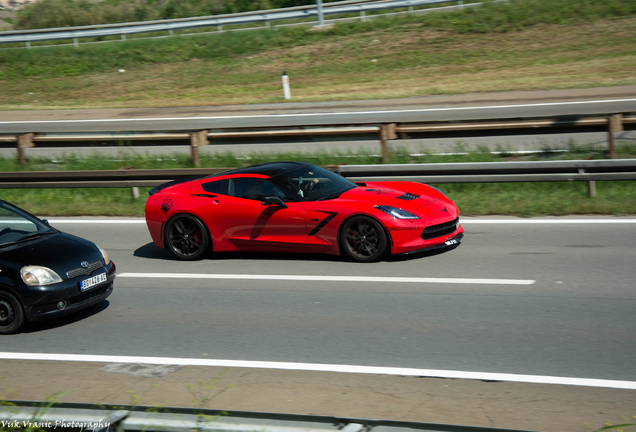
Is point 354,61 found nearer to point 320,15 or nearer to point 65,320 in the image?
point 320,15

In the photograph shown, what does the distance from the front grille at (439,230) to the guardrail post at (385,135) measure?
4.65 metres

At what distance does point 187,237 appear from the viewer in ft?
31.2

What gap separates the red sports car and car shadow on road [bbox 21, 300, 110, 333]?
188cm

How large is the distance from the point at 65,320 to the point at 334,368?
3.62m

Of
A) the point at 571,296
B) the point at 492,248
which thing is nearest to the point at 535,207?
the point at 492,248

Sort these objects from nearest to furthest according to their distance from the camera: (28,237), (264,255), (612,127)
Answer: (28,237) → (264,255) → (612,127)

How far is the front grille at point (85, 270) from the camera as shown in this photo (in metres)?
7.04

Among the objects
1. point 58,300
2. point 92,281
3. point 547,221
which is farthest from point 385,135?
point 58,300

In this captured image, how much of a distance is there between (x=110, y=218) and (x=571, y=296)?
8762 mm

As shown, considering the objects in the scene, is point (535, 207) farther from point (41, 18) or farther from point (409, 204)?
point (41, 18)

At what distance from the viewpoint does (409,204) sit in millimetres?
8625

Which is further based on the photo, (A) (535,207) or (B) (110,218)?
(B) (110,218)

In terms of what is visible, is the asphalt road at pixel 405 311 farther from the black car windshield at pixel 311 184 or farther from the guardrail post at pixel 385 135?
the guardrail post at pixel 385 135

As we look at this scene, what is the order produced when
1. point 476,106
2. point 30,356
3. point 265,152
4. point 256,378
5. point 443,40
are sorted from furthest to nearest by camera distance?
point 443,40, point 476,106, point 265,152, point 30,356, point 256,378
